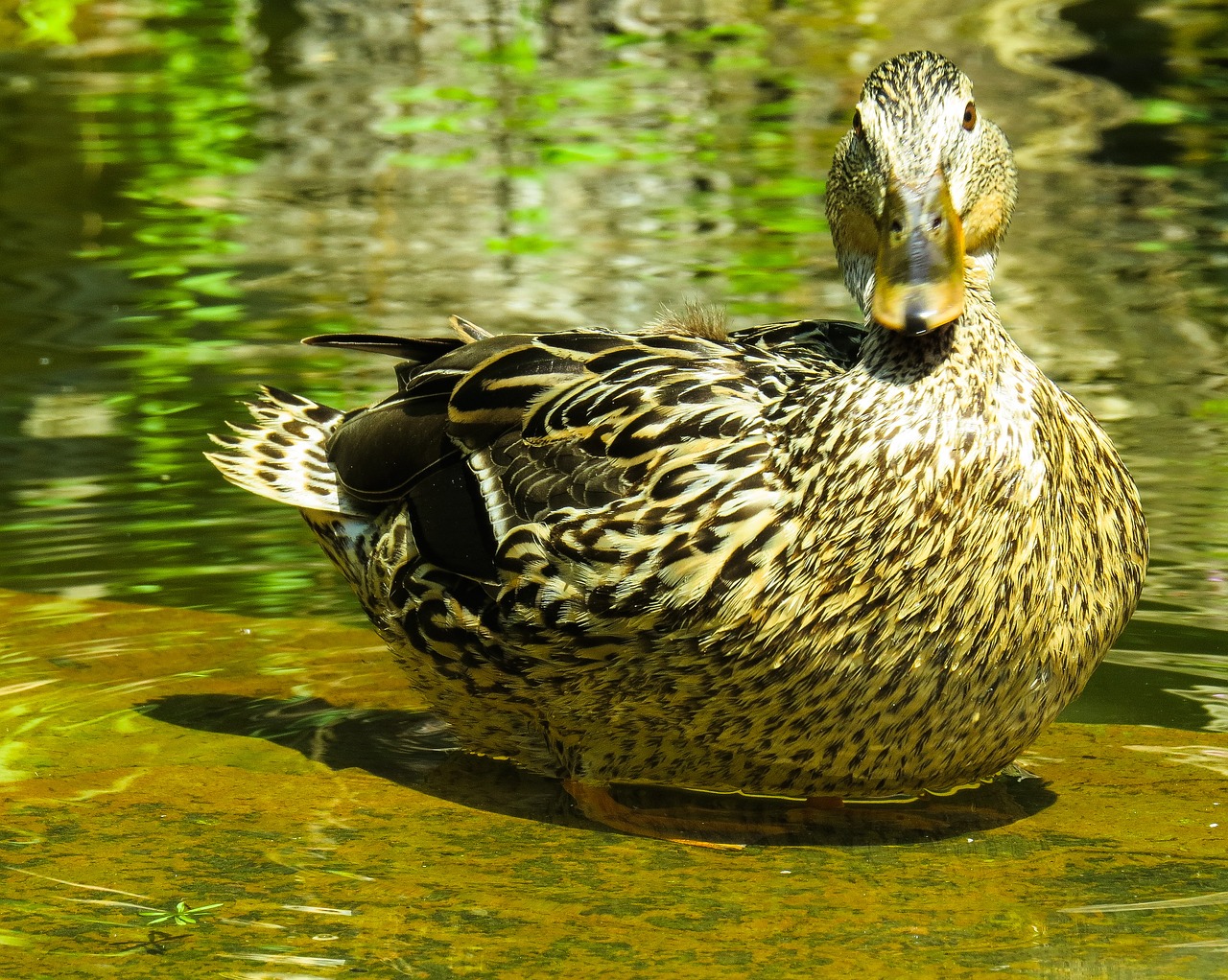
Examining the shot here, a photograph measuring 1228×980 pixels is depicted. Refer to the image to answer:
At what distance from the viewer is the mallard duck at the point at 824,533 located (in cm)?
446

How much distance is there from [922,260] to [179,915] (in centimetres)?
227

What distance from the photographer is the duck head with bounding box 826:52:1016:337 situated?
172 inches

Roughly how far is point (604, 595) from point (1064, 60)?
13.0 meters

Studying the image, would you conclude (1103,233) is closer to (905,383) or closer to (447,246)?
(447,246)

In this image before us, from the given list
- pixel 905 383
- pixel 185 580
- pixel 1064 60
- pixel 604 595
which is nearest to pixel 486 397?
pixel 604 595

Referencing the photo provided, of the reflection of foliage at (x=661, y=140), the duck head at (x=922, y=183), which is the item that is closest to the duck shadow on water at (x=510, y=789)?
the duck head at (x=922, y=183)

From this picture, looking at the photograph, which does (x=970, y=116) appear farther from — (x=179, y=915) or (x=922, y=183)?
(x=179, y=915)

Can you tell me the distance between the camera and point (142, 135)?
1477cm

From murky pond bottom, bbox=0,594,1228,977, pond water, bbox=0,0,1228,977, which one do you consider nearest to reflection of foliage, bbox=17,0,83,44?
pond water, bbox=0,0,1228,977

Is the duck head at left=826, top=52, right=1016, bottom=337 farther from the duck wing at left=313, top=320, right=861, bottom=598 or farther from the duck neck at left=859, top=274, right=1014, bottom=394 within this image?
the duck wing at left=313, top=320, right=861, bottom=598

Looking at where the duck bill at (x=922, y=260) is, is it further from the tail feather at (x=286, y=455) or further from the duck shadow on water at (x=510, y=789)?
the tail feather at (x=286, y=455)

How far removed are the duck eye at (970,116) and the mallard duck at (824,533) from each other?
4 centimetres

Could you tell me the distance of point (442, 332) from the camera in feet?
32.1

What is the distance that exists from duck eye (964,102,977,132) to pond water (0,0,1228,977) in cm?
181
